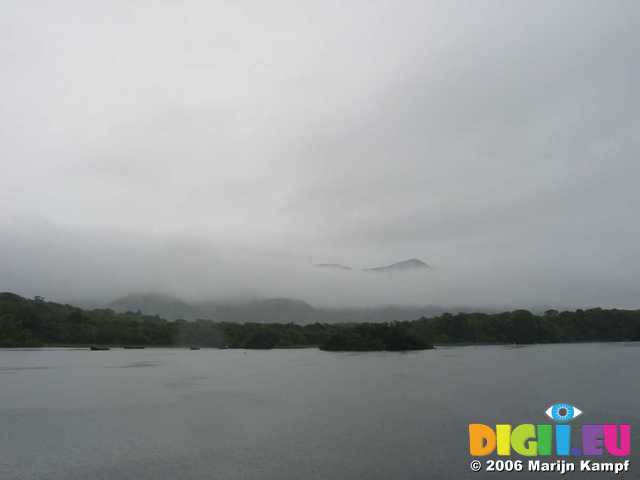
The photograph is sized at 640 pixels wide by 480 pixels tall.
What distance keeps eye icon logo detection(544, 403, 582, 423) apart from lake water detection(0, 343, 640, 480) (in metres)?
0.71

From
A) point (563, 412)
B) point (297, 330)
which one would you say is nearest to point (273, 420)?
point (563, 412)

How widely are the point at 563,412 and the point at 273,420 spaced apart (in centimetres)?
2089

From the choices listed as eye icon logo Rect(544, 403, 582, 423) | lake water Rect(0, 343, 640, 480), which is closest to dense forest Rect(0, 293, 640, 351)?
lake water Rect(0, 343, 640, 480)

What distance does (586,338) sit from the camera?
7116 inches

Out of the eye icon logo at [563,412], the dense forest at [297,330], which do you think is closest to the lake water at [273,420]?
the eye icon logo at [563,412]

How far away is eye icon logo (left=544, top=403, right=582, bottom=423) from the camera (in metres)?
33.1

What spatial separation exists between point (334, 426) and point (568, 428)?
45.8ft

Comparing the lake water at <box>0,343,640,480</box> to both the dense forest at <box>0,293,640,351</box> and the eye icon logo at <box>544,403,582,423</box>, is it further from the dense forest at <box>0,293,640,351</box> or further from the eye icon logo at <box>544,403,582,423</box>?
the dense forest at <box>0,293,640,351</box>

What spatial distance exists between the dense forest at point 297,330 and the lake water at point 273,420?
2858 inches

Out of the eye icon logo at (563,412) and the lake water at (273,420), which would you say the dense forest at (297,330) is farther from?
the eye icon logo at (563,412)

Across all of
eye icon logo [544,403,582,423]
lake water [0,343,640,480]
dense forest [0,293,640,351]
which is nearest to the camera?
lake water [0,343,640,480]

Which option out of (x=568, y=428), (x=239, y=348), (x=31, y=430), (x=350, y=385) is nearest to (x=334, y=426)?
(x=568, y=428)

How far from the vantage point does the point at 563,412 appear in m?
35.4

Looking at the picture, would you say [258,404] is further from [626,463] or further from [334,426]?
[626,463]
